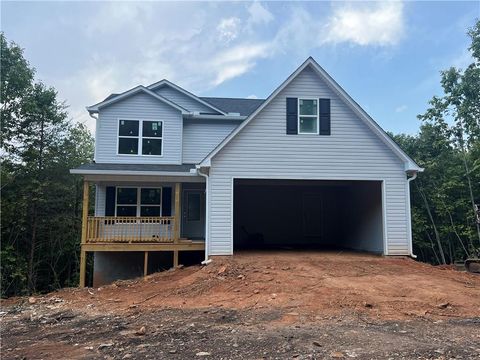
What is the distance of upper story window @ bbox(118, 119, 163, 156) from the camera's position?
1393 cm

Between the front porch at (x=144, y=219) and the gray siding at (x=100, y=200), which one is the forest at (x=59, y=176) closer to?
the gray siding at (x=100, y=200)

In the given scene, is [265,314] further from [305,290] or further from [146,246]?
[146,246]

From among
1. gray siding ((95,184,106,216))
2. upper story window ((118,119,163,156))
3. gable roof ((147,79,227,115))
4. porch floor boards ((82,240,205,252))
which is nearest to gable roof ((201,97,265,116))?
gable roof ((147,79,227,115))

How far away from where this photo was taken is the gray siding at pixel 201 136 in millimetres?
14773

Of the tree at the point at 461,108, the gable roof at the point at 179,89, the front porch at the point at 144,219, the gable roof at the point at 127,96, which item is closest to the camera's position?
the front porch at the point at 144,219

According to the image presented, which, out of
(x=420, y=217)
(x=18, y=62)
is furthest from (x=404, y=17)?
(x=18, y=62)

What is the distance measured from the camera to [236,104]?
677 inches

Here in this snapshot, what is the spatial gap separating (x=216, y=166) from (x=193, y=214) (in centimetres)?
358

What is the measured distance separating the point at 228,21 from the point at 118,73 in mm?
7311

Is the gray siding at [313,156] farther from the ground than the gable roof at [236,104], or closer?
closer

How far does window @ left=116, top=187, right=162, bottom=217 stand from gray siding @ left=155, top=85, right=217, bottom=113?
4014mm

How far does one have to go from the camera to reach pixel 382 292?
26.5 feet

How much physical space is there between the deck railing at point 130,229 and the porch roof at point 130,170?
5.14ft

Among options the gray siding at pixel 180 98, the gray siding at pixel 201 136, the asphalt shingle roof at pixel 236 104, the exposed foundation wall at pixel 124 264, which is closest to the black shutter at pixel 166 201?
the gray siding at pixel 201 136
